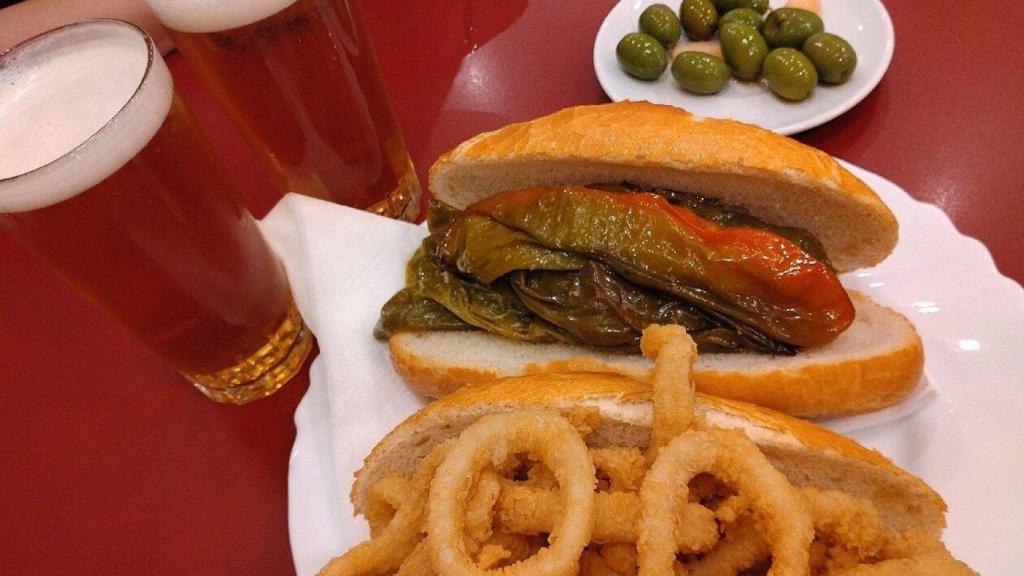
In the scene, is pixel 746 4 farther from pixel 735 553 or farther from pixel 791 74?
pixel 735 553

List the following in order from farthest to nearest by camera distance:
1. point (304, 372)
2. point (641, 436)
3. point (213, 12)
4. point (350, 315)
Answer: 1. point (304, 372)
2. point (350, 315)
3. point (213, 12)
4. point (641, 436)

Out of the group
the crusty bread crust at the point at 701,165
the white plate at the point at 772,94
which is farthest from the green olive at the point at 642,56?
the crusty bread crust at the point at 701,165

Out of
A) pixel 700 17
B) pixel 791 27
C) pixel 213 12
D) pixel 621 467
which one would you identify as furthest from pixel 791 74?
pixel 213 12

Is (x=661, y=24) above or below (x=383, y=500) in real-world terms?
above

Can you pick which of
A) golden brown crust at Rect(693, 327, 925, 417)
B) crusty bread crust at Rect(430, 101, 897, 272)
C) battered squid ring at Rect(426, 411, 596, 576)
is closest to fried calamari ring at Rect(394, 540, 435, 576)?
battered squid ring at Rect(426, 411, 596, 576)

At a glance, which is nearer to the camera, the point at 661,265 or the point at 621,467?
the point at 621,467

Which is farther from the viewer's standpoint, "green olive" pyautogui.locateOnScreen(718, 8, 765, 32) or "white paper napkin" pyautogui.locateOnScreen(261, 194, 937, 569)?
"green olive" pyautogui.locateOnScreen(718, 8, 765, 32)

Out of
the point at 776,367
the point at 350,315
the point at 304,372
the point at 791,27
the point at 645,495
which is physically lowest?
the point at 304,372

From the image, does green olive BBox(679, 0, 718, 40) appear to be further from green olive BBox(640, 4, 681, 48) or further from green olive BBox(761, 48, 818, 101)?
green olive BBox(761, 48, 818, 101)
